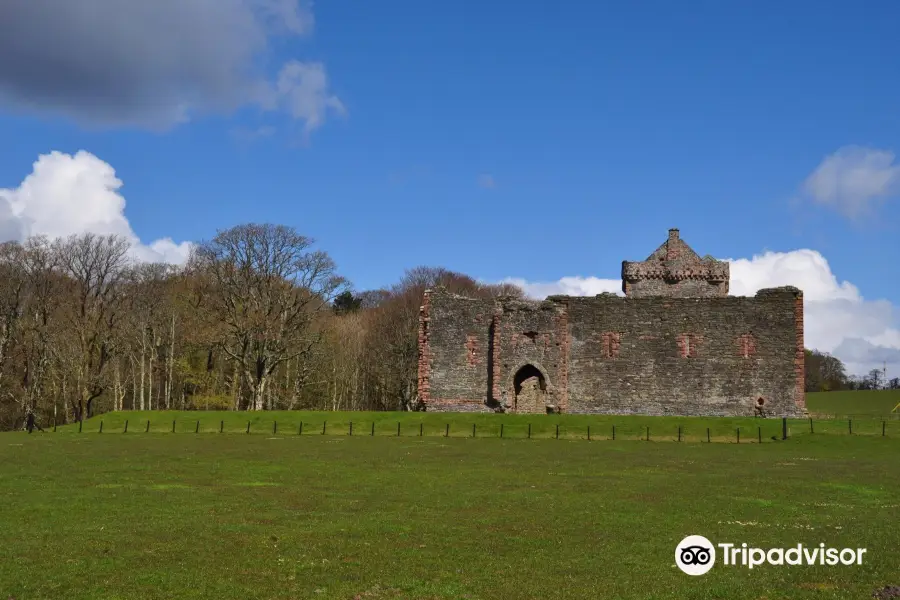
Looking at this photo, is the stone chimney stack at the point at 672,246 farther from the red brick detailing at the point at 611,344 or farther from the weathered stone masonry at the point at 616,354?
the red brick detailing at the point at 611,344

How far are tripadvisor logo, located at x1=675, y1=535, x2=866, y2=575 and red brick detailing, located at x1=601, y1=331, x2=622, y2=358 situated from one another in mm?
32767

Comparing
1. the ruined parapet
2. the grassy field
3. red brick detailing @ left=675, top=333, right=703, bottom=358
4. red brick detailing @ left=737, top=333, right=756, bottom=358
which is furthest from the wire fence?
the grassy field

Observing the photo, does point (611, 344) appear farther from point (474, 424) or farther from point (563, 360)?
point (474, 424)

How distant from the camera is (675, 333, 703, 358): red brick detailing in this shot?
45.3 m

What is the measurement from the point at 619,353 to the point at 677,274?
44.3 ft

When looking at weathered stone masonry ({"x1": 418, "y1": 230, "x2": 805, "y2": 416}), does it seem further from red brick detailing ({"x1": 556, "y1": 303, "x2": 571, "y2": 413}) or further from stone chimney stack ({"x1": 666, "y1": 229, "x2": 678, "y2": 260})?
stone chimney stack ({"x1": 666, "y1": 229, "x2": 678, "y2": 260})

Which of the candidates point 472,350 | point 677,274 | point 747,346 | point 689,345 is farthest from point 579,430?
point 677,274

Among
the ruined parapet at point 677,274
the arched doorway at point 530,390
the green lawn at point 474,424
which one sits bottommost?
the green lawn at point 474,424

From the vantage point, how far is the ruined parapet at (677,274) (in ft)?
187

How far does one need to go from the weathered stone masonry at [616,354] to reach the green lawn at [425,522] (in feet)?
46.4

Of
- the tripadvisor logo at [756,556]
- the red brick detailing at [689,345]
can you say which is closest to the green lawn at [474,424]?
the red brick detailing at [689,345]

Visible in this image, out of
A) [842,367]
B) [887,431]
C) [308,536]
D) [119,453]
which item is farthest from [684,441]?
[842,367]

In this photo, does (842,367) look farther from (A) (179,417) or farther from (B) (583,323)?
(A) (179,417)

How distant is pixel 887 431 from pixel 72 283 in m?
53.5
